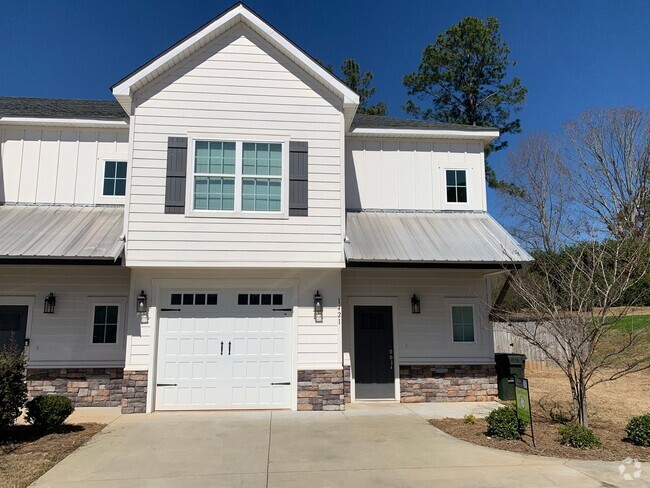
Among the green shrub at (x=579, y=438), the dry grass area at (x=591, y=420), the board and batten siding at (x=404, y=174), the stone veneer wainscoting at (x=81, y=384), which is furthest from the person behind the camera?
the board and batten siding at (x=404, y=174)

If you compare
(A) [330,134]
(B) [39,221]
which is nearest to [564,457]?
(A) [330,134]

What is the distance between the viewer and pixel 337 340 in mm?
9797

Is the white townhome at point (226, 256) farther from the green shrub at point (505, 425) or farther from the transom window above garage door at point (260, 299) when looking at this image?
the green shrub at point (505, 425)

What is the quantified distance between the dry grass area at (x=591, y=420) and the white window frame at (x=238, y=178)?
5256 millimetres

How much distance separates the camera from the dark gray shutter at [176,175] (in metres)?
9.46

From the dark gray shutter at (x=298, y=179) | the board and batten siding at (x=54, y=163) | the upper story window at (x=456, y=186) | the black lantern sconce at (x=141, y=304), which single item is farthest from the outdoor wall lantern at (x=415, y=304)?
the board and batten siding at (x=54, y=163)

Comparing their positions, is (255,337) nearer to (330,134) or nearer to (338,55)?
(330,134)

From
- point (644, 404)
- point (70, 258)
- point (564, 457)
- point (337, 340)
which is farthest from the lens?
point (644, 404)

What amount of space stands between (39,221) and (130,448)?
5.91 metres

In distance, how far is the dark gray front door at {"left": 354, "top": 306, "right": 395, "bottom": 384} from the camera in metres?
10.7

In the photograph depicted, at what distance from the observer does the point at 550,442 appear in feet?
23.2

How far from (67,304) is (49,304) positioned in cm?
35

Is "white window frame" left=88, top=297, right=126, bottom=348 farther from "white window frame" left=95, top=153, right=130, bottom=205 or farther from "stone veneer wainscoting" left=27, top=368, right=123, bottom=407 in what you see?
"white window frame" left=95, top=153, right=130, bottom=205

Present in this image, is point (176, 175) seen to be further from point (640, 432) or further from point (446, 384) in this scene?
point (640, 432)
